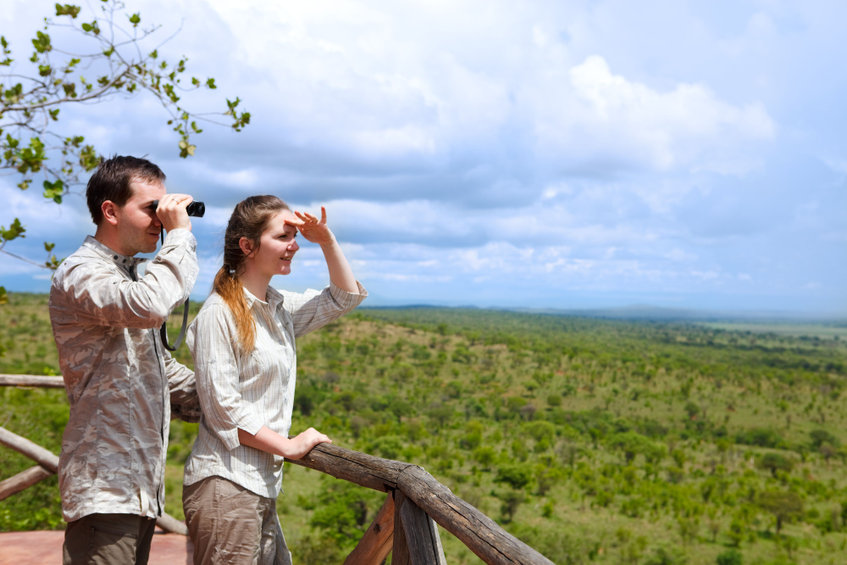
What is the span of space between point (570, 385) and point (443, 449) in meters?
20.3

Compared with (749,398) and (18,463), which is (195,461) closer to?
(18,463)

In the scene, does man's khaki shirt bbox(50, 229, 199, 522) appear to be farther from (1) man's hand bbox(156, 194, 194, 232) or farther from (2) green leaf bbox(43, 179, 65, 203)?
(2) green leaf bbox(43, 179, 65, 203)

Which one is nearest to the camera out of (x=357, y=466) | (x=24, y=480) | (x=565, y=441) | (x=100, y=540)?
(x=100, y=540)

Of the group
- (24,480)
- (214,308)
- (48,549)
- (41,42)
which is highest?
(41,42)

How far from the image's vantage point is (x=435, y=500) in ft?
5.94

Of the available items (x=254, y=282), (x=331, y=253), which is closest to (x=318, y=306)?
(x=331, y=253)

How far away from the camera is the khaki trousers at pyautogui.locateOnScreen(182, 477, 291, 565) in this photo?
1.82 meters

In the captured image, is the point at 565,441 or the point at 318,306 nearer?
the point at 318,306

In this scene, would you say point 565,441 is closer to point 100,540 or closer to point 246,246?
point 246,246

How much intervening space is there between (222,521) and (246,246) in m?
0.75

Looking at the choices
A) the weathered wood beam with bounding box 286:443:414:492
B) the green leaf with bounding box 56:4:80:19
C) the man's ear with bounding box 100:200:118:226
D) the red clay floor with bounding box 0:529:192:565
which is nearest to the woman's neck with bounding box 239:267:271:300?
the man's ear with bounding box 100:200:118:226

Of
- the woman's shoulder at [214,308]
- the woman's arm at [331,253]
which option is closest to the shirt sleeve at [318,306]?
the woman's arm at [331,253]

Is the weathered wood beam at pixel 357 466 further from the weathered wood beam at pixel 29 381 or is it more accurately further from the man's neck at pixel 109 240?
the weathered wood beam at pixel 29 381

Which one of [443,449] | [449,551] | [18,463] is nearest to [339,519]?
[449,551]
